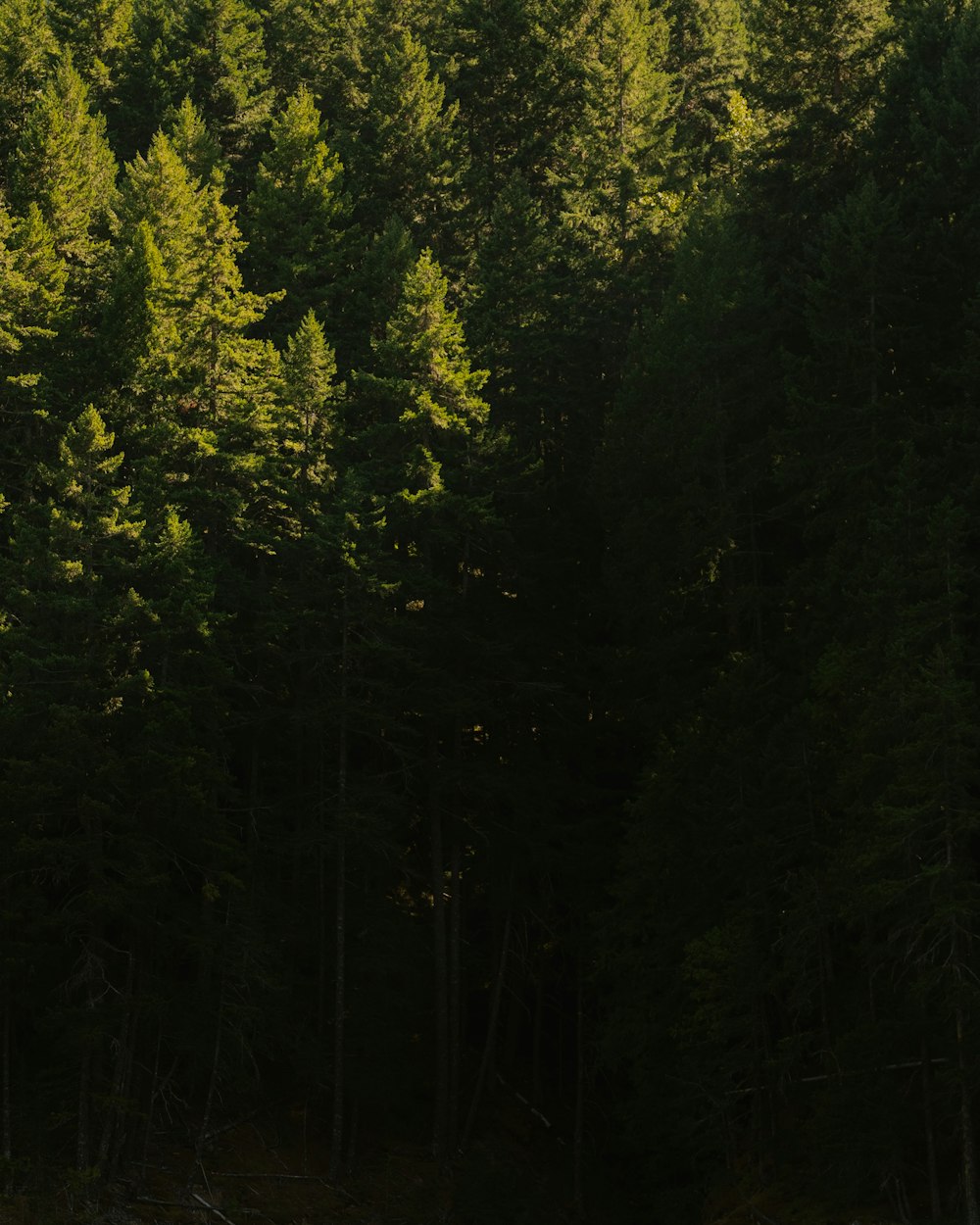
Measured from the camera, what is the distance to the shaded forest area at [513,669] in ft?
88.6

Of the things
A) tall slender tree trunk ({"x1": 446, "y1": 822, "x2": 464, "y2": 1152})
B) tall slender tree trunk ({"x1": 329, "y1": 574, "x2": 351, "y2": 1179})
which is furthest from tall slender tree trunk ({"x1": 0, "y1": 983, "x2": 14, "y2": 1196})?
tall slender tree trunk ({"x1": 446, "y1": 822, "x2": 464, "y2": 1152})

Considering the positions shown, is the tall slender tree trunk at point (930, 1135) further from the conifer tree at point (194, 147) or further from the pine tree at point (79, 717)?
the conifer tree at point (194, 147)

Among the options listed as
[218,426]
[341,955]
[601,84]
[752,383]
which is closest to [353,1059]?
[341,955]

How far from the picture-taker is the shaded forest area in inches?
1063

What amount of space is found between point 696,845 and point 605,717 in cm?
656

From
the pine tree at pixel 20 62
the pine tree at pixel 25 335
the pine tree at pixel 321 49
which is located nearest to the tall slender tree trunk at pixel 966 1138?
the pine tree at pixel 25 335

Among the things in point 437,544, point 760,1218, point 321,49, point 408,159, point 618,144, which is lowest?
point 760,1218

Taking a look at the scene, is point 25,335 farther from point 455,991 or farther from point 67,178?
point 455,991

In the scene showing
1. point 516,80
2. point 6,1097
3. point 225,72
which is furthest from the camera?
point 516,80

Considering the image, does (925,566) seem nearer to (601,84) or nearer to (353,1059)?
(353,1059)

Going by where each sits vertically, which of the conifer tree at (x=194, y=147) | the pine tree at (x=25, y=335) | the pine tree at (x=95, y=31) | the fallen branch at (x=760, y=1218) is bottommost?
the fallen branch at (x=760, y=1218)

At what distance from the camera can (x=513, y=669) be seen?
3434 centimetres

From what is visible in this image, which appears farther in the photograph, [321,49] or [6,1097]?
[321,49]

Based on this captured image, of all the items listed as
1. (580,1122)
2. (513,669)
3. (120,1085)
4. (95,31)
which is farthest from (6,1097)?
(95,31)
